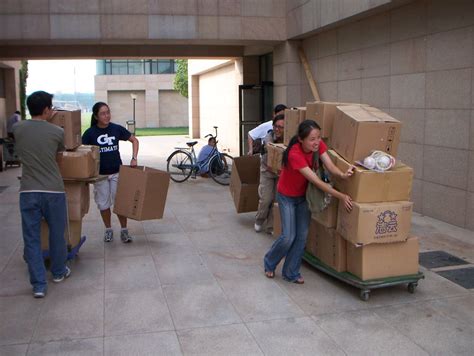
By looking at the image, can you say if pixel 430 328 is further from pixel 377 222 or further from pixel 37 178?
pixel 37 178

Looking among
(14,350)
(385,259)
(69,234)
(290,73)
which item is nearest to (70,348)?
(14,350)

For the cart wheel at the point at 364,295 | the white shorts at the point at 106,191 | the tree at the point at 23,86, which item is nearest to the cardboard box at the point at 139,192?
the white shorts at the point at 106,191

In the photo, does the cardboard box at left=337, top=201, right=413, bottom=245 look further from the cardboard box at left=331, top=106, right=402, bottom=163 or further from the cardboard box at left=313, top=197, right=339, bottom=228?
the cardboard box at left=331, top=106, right=402, bottom=163

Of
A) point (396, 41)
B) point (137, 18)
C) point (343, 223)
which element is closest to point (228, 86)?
point (137, 18)

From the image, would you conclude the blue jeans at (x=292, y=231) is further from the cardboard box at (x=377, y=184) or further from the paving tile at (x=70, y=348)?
the paving tile at (x=70, y=348)

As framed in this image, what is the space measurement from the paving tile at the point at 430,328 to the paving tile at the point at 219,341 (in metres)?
1.19

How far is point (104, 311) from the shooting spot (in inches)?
184

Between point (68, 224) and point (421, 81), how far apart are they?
540cm

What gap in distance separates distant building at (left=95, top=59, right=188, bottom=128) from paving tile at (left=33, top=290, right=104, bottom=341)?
43.4m

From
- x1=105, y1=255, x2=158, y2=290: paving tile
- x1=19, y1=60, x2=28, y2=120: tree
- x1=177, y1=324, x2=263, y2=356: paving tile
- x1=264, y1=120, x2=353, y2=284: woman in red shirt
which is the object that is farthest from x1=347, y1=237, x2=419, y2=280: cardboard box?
x1=19, y1=60, x2=28, y2=120: tree

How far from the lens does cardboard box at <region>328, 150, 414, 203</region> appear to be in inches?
190

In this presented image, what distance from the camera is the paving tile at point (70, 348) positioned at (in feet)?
12.8

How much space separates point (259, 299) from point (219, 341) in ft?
3.04

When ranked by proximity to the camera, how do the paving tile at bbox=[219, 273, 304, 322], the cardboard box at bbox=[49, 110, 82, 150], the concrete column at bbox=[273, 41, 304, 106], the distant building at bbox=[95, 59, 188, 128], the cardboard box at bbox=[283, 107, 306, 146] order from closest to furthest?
the paving tile at bbox=[219, 273, 304, 322] → the cardboard box at bbox=[49, 110, 82, 150] → the cardboard box at bbox=[283, 107, 306, 146] → the concrete column at bbox=[273, 41, 304, 106] → the distant building at bbox=[95, 59, 188, 128]
